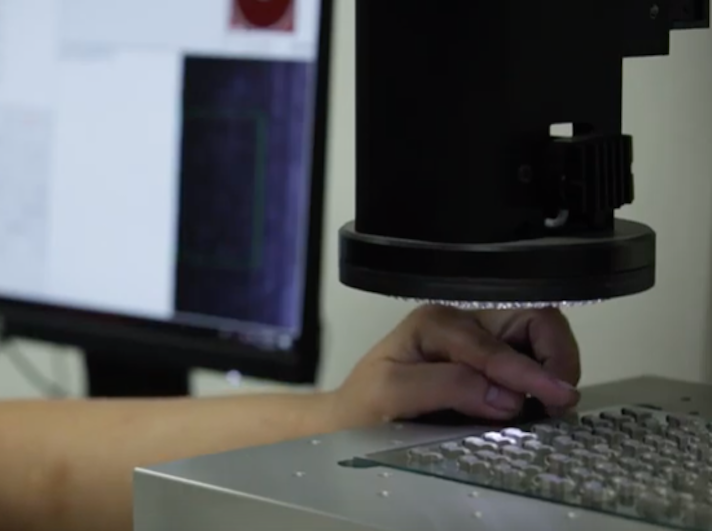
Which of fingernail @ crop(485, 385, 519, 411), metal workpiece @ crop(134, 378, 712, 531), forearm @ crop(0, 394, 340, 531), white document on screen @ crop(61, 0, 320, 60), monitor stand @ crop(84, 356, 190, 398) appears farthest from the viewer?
monitor stand @ crop(84, 356, 190, 398)

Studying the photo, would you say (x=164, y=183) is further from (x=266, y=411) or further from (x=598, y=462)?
(x=598, y=462)

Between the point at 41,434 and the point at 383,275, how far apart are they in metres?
0.39

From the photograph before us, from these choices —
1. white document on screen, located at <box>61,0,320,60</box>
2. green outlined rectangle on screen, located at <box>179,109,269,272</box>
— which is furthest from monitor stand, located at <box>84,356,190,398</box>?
white document on screen, located at <box>61,0,320,60</box>

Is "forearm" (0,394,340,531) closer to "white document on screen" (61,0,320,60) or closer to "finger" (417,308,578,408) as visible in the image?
"finger" (417,308,578,408)

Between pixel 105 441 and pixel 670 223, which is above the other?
pixel 670 223

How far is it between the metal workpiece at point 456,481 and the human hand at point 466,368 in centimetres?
4

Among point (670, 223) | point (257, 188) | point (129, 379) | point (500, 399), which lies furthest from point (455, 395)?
point (129, 379)

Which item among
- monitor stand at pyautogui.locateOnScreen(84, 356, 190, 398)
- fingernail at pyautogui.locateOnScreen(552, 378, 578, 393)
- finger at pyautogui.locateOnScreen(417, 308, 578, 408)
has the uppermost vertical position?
finger at pyautogui.locateOnScreen(417, 308, 578, 408)

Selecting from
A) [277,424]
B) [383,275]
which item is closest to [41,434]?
[277,424]

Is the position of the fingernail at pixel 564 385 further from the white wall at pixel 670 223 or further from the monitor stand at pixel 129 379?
the monitor stand at pixel 129 379

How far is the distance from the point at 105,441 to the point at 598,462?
398 millimetres

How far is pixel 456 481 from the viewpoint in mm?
541

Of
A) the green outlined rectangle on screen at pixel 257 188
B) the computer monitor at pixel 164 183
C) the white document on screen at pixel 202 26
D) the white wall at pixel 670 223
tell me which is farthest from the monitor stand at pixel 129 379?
the white wall at pixel 670 223

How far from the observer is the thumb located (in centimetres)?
68
